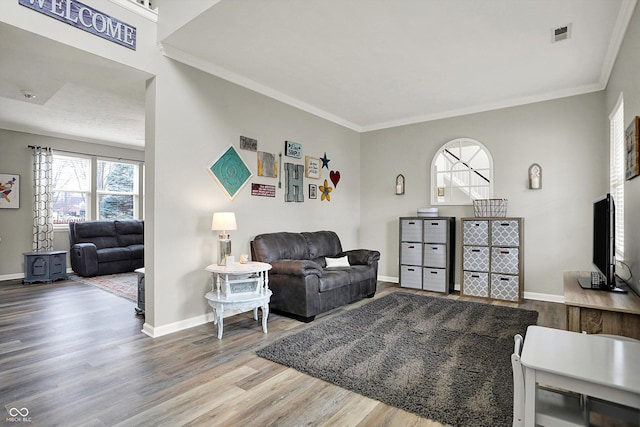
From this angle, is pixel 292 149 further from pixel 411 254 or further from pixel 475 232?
pixel 475 232

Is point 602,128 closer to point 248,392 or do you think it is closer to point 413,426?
point 413,426

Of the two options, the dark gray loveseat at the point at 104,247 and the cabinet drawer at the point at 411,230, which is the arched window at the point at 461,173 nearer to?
the cabinet drawer at the point at 411,230

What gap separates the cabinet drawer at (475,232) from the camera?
4.80m

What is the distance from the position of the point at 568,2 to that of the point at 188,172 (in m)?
3.66

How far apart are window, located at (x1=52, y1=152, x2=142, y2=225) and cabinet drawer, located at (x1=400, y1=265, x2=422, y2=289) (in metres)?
6.29

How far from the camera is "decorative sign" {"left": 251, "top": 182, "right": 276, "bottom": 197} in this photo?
14.1 ft

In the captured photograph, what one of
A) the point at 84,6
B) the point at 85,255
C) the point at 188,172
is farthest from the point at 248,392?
the point at 85,255

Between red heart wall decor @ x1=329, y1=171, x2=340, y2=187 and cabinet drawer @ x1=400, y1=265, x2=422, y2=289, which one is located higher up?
red heart wall decor @ x1=329, y1=171, x2=340, y2=187

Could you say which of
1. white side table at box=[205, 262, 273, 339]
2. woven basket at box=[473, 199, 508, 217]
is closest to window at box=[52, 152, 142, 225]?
white side table at box=[205, 262, 273, 339]

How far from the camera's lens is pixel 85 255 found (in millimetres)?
6348

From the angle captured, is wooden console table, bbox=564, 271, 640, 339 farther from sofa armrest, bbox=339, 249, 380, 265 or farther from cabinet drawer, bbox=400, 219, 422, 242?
cabinet drawer, bbox=400, 219, 422, 242

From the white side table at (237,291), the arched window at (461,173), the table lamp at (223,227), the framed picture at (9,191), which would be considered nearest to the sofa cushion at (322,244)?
the white side table at (237,291)

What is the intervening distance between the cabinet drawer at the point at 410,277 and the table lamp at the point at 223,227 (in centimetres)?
304

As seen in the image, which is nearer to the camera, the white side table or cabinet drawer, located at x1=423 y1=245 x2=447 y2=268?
the white side table
